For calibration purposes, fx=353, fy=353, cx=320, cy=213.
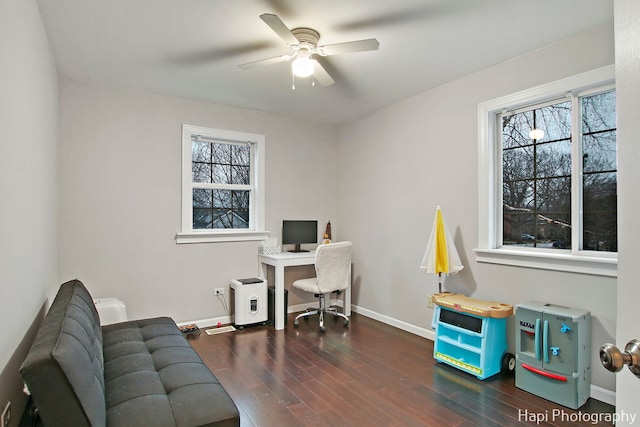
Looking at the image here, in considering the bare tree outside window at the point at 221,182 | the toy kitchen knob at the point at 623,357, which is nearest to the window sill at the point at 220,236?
the bare tree outside window at the point at 221,182

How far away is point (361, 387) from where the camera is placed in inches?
102

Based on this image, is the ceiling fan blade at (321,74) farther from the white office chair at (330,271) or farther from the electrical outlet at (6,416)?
the electrical outlet at (6,416)

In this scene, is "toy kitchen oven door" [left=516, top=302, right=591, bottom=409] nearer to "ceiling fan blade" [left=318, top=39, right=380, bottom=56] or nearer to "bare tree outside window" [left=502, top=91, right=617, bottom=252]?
"bare tree outside window" [left=502, top=91, right=617, bottom=252]

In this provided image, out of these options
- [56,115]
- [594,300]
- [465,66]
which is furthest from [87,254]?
[594,300]

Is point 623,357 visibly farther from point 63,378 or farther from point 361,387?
point 361,387

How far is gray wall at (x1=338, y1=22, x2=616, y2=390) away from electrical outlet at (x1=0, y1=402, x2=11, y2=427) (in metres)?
3.24

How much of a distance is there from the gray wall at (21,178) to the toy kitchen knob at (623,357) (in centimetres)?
209

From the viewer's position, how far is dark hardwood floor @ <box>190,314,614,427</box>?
7.20 feet

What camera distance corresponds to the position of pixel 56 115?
125 inches

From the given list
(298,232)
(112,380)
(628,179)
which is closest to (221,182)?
(298,232)

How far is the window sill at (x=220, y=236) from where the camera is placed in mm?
3916

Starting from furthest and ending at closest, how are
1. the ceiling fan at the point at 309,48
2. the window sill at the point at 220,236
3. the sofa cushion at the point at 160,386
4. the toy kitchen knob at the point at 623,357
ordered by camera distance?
the window sill at the point at 220,236 → the ceiling fan at the point at 309,48 → the sofa cushion at the point at 160,386 → the toy kitchen knob at the point at 623,357

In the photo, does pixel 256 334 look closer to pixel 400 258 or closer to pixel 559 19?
pixel 400 258

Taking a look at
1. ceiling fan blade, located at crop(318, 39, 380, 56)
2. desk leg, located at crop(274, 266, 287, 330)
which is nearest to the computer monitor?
desk leg, located at crop(274, 266, 287, 330)
